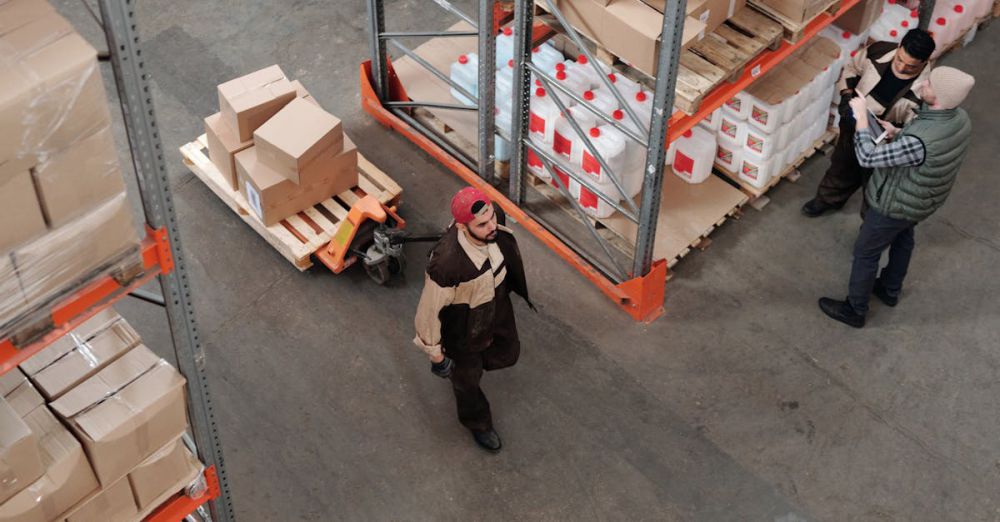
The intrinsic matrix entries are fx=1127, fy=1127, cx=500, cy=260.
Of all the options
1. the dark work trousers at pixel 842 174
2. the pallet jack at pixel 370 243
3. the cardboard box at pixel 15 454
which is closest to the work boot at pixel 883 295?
the dark work trousers at pixel 842 174

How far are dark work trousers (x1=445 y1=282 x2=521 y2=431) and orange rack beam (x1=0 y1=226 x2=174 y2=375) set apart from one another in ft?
7.71

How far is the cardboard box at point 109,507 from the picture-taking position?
4504mm

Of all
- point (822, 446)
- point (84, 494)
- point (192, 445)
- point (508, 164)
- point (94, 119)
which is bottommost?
point (822, 446)

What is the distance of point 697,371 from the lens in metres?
7.35

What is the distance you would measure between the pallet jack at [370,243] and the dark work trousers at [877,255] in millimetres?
2763

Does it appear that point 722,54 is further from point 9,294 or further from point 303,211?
point 9,294

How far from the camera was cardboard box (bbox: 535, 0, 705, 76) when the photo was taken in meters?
6.23

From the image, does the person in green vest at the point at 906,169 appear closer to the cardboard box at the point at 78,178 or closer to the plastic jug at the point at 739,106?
the plastic jug at the point at 739,106

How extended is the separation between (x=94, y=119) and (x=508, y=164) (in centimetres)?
491

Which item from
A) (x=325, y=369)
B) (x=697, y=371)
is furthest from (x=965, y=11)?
(x=325, y=369)

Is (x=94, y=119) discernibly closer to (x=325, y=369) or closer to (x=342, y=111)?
(x=325, y=369)

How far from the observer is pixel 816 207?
8.29 meters

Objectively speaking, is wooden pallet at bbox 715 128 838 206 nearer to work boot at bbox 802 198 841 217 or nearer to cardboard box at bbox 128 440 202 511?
work boot at bbox 802 198 841 217

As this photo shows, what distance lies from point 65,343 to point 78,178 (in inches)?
43.7
